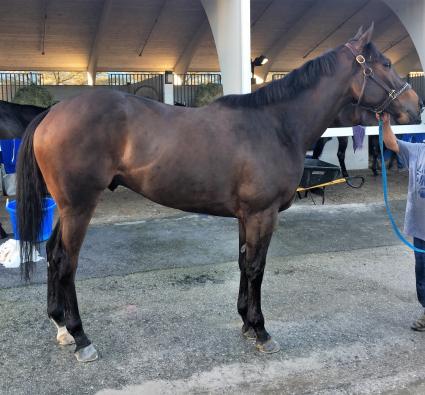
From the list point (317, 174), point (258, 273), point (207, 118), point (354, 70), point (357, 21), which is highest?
point (357, 21)

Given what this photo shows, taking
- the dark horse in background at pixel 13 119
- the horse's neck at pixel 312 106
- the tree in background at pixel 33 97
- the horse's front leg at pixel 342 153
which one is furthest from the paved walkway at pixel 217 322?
the tree in background at pixel 33 97

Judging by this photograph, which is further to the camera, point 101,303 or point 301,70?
point 101,303

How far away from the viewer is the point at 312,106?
3086mm

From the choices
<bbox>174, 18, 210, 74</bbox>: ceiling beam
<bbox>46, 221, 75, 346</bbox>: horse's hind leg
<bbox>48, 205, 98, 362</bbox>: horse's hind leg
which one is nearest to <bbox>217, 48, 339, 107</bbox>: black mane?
<bbox>48, 205, 98, 362</bbox>: horse's hind leg

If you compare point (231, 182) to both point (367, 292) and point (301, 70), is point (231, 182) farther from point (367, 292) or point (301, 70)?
point (367, 292)

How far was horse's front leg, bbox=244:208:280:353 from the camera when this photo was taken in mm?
2906

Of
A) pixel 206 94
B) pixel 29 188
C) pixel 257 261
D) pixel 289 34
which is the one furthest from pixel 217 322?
pixel 289 34

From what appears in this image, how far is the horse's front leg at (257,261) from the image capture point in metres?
2.91

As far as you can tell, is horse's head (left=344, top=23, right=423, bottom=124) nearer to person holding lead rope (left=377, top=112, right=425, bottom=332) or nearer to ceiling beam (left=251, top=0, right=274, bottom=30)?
person holding lead rope (left=377, top=112, right=425, bottom=332)

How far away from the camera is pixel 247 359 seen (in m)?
2.87

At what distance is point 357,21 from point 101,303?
14.9m

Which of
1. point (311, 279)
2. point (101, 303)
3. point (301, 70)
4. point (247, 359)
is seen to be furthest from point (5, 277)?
point (301, 70)

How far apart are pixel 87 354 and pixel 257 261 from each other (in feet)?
4.02

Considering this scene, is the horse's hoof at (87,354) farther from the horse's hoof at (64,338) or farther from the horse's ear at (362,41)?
the horse's ear at (362,41)
